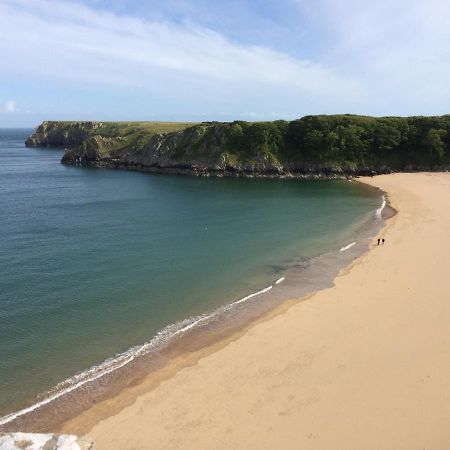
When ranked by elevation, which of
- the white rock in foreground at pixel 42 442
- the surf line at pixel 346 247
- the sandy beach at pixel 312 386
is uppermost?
the surf line at pixel 346 247

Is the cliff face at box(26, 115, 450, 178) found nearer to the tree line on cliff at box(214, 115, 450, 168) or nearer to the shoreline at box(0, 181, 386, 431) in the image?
the tree line on cliff at box(214, 115, 450, 168)

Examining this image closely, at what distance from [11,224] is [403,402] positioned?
42679mm

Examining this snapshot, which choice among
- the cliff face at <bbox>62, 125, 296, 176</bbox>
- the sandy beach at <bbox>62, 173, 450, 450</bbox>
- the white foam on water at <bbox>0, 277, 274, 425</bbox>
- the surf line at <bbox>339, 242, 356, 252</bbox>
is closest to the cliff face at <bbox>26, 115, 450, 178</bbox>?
the cliff face at <bbox>62, 125, 296, 176</bbox>

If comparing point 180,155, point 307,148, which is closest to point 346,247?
point 307,148

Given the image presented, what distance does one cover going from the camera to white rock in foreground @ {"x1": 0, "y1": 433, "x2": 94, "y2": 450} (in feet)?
49.4

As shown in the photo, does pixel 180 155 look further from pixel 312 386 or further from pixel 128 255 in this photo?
pixel 312 386

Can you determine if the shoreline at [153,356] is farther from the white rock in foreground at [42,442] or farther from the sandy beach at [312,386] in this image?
the white rock in foreground at [42,442]

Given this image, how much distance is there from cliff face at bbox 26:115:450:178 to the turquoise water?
49.1 feet

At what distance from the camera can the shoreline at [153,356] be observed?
17.4 m

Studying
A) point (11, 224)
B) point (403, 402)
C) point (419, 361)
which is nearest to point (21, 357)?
point (403, 402)

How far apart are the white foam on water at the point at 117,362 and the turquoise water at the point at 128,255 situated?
0.48m

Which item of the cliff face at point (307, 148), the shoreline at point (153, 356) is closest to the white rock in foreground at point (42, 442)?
the shoreline at point (153, 356)

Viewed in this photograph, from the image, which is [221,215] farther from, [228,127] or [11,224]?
[228,127]

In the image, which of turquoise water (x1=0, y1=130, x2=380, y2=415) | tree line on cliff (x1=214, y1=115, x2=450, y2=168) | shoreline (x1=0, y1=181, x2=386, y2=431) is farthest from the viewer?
tree line on cliff (x1=214, y1=115, x2=450, y2=168)
